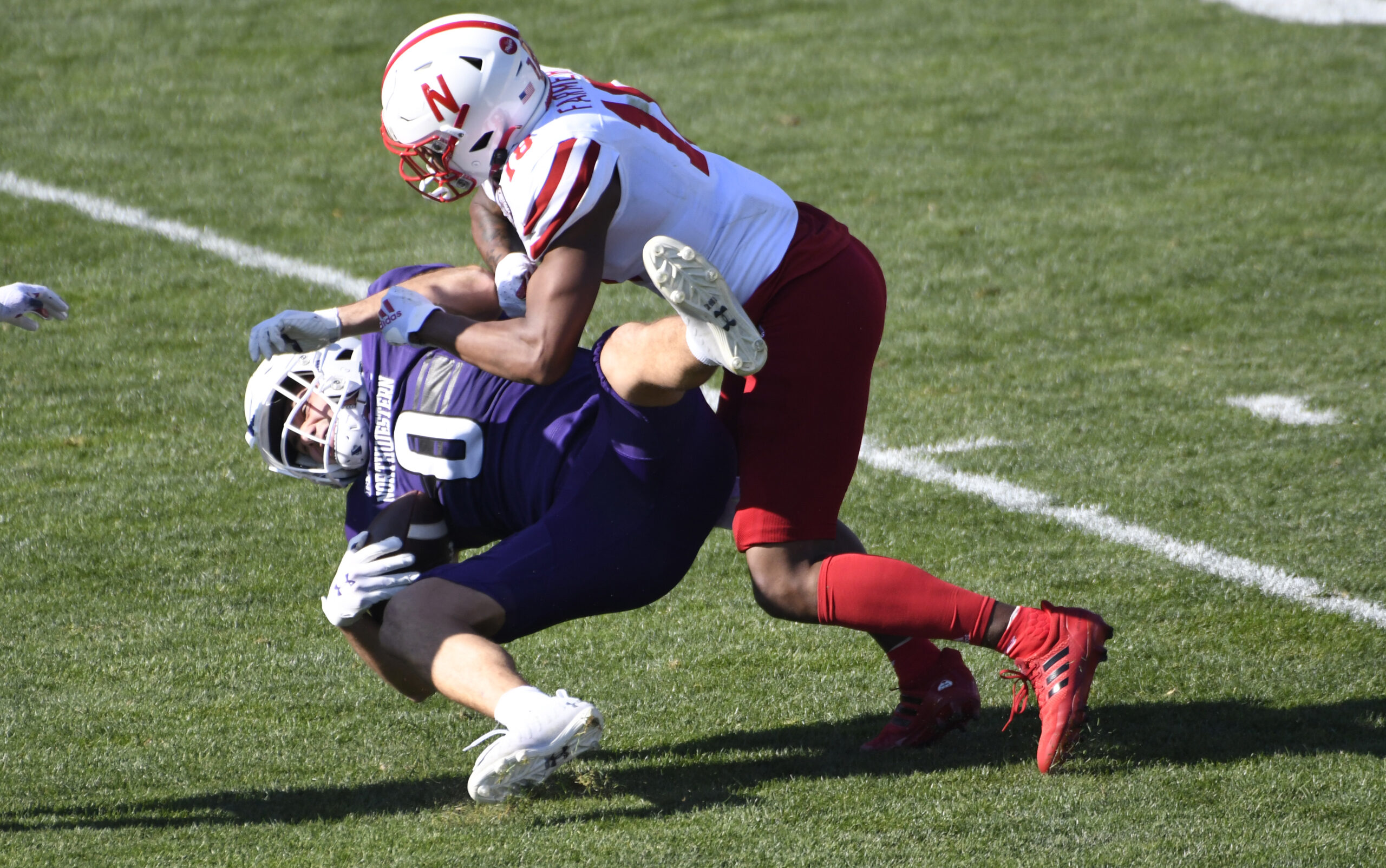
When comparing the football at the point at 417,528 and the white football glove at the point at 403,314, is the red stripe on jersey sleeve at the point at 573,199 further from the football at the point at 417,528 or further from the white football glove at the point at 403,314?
the football at the point at 417,528

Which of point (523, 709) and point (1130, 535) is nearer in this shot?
point (523, 709)

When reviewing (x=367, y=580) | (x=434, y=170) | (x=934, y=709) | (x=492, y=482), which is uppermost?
(x=434, y=170)

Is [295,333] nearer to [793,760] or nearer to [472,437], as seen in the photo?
[472,437]

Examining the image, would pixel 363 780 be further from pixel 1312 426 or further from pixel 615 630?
pixel 1312 426

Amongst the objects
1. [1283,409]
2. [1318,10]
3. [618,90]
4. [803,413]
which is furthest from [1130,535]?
[1318,10]

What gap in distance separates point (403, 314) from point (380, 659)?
2.43 ft

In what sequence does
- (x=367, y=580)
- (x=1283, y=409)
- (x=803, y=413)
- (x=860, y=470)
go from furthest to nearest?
(x=1283, y=409), (x=860, y=470), (x=803, y=413), (x=367, y=580)

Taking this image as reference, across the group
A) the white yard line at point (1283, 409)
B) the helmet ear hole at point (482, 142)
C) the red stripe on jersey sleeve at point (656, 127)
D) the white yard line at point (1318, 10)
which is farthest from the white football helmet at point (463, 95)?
the white yard line at point (1318, 10)

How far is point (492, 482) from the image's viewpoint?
3377mm

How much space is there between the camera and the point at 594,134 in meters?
3.17

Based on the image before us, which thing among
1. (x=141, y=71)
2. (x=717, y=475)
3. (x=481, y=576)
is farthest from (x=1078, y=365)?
(x=141, y=71)

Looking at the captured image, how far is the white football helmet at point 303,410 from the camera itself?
137 inches

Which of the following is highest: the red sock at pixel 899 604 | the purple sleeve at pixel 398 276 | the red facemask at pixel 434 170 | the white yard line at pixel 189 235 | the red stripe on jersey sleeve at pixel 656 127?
the red stripe on jersey sleeve at pixel 656 127

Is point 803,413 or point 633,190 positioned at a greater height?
point 633,190
